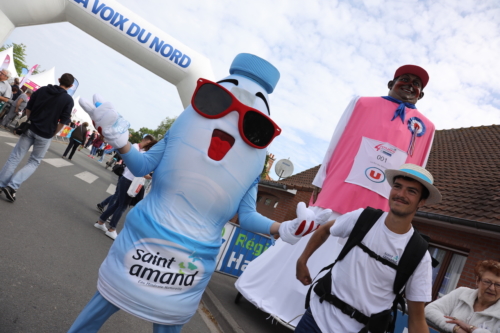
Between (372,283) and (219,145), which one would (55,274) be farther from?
(372,283)

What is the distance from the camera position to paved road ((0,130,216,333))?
3.12 metres

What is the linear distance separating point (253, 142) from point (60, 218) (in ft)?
15.5

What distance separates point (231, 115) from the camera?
2.60 metres

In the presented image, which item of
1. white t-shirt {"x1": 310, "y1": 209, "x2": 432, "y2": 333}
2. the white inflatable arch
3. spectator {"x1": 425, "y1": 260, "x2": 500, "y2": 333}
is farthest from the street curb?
the white inflatable arch

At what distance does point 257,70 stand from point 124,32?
18.2 ft

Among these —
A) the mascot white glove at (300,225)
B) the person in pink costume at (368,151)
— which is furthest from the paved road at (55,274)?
the mascot white glove at (300,225)

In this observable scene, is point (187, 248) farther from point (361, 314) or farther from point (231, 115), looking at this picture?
point (361, 314)

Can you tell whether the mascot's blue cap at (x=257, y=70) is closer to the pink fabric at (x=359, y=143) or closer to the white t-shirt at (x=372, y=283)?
the pink fabric at (x=359, y=143)

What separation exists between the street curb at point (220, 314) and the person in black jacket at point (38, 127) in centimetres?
299

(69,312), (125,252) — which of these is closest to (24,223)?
(69,312)

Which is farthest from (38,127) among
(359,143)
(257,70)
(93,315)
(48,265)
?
(359,143)

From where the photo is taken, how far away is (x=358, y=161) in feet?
12.0

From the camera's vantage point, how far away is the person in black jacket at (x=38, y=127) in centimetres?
557

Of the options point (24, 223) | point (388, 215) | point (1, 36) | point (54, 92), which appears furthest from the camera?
point (1, 36)
